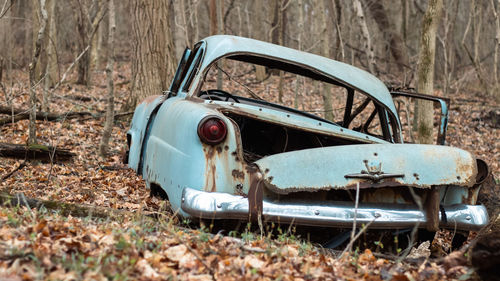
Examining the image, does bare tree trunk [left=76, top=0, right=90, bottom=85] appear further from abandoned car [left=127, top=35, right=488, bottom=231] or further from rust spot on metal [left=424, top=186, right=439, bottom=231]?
rust spot on metal [left=424, top=186, right=439, bottom=231]

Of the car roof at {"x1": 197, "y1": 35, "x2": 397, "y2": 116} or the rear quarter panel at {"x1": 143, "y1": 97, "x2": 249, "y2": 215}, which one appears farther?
the car roof at {"x1": 197, "y1": 35, "x2": 397, "y2": 116}

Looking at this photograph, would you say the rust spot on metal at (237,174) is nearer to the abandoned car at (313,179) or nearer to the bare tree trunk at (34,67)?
the abandoned car at (313,179)

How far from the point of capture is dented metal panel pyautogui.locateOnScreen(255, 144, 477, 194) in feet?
12.0

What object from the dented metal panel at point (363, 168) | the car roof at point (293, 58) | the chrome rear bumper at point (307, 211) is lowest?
the chrome rear bumper at point (307, 211)

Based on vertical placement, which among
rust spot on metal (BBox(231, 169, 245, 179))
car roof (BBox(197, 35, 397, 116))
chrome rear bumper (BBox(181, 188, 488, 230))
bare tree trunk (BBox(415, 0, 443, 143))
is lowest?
chrome rear bumper (BBox(181, 188, 488, 230))

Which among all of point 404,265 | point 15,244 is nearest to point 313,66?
point 404,265

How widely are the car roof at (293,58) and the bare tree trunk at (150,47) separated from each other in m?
4.58

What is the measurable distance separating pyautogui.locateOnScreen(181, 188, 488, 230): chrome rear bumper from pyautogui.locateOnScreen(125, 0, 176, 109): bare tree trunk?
19.0ft

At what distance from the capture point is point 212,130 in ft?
12.2

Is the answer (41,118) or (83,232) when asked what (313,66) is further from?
(41,118)

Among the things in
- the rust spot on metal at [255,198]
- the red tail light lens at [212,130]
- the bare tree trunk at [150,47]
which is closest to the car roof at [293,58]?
the red tail light lens at [212,130]

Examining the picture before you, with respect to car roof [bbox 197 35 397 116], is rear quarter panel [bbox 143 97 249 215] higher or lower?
lower

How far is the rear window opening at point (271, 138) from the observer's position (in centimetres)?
510

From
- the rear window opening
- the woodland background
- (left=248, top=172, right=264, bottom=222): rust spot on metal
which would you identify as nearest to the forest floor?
the woodland background
